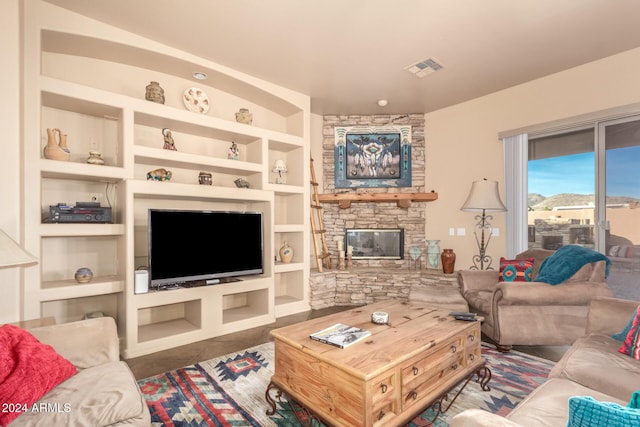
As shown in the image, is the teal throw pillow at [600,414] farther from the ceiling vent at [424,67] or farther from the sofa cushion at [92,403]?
the ceiling vent at [424,67]

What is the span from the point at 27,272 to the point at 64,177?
0.87 metres

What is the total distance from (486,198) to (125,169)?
3.90 metres

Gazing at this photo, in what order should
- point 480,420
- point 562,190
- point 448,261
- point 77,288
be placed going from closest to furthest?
point 480,420, point 77,288, point 562,190, point 448,261

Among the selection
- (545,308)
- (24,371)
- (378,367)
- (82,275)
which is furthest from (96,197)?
(545,308)

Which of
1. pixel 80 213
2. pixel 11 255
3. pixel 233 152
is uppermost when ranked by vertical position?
pixel 233 152

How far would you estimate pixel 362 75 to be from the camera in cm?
375

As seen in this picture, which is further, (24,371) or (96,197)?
(96,197)

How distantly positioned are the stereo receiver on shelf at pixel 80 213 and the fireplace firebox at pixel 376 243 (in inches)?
128

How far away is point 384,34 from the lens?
9.62 ft

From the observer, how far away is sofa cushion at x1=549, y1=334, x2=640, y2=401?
144cm

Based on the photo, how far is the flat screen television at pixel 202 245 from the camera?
9.89 ft

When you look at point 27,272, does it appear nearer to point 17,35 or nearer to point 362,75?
point 17,35

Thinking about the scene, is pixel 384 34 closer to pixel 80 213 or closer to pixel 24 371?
pixel 80 213

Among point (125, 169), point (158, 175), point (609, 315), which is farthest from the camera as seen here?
point (158, 175)
